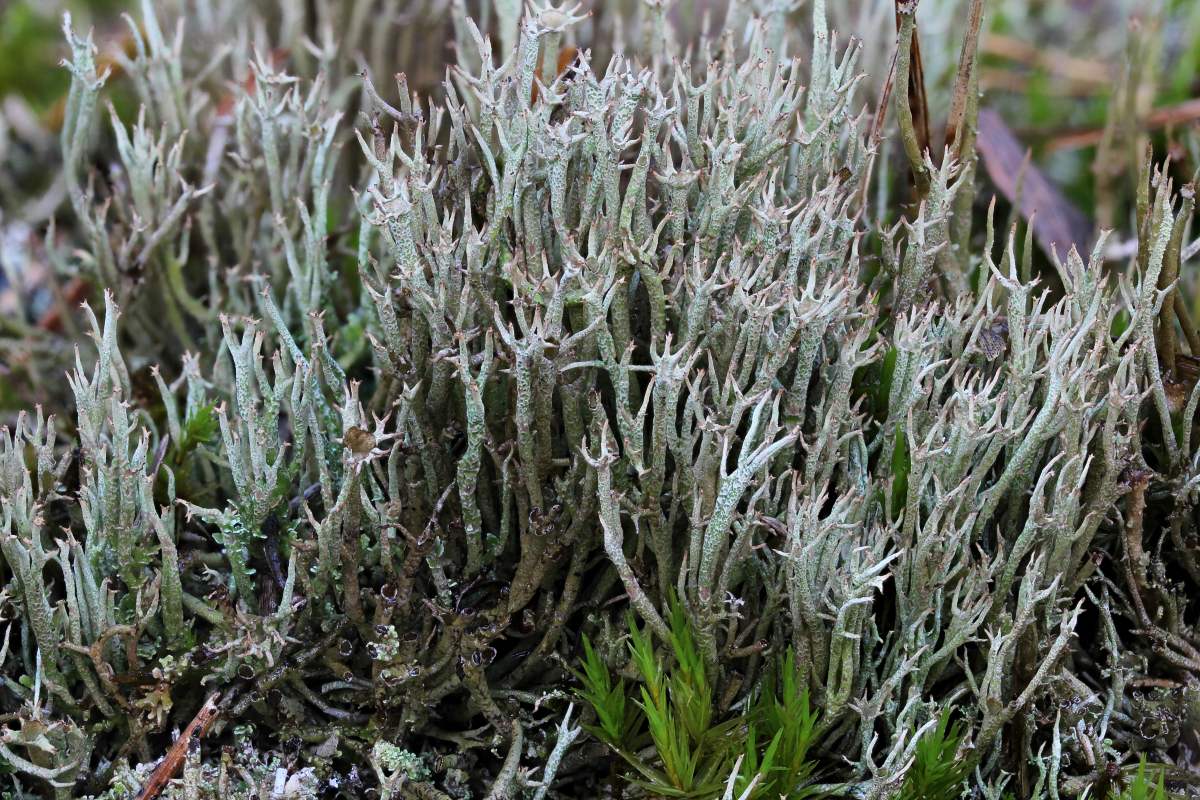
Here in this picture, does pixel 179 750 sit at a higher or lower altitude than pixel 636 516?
lower

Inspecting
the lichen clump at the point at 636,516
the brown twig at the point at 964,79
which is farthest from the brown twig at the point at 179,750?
the brown twig at the point at 964,79

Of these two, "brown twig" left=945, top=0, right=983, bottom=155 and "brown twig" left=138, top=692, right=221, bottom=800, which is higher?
"brown twig" left=945, top=0, right=983, bottom=155

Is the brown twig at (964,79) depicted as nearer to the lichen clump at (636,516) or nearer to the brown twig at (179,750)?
the lichen clump at (636,516)

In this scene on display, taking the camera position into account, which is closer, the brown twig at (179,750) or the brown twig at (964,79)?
the brown twig at (179,750)

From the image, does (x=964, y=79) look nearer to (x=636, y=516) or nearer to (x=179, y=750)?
(x=636, y=516)

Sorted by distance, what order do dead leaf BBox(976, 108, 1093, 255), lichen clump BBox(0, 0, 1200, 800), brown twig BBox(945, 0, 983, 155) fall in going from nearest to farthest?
lichen clump BBox(0, 0, 1200, 800) < brown twig BBox(945, 0, 983, 155) < dead leaf BBox(976, 108, 1093, 255)

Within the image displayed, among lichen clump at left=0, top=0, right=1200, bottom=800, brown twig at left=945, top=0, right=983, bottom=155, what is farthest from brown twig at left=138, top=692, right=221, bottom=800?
brown twig at left=945, top=0, right=983, bottom=155

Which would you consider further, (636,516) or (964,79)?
(964,79)

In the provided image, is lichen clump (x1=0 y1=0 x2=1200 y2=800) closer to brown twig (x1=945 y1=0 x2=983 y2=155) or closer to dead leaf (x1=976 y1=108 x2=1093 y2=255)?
brown twig (x1=945 y1=0 x2=983 y2=155)

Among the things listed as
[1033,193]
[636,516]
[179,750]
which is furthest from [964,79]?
[179,750]

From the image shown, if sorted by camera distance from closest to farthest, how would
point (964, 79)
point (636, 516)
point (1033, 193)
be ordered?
1. point (636, 516)
2. point (964, 79)
3. point (1033, 193)

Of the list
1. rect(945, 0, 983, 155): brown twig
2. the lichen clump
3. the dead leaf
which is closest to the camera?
the lichen clump

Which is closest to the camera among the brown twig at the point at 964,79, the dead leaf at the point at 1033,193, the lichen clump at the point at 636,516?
the lichen clump at the point at 636,516
